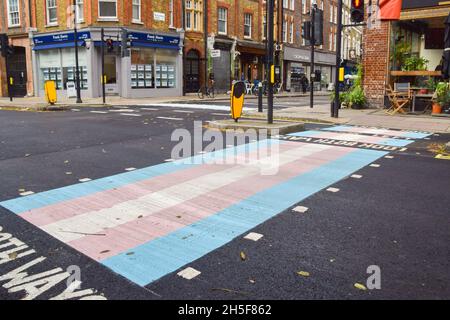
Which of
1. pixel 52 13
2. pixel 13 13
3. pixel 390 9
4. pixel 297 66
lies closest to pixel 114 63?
pixel 52 13

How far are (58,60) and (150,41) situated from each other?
6.57 m

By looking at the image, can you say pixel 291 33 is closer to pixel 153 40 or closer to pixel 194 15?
pixel 194 15

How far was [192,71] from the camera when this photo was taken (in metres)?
33.2

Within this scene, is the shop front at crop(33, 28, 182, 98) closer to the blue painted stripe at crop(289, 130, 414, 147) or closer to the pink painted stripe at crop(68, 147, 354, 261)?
the blue painted stripe at crop(289, 130, 414, 147)

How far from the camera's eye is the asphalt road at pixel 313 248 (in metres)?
2.84

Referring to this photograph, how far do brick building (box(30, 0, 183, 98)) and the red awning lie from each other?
1632 cm

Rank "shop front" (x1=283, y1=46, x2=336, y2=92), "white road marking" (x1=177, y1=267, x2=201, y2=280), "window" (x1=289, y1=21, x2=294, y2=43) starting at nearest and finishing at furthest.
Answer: "white road marking" (x1=177, y1=267, x2=201, y2=280) → "shop front" (x1=283, y1=46, x2=336, y2=92) → "window" (x1=289, y1=21, x2=294, y2=43)

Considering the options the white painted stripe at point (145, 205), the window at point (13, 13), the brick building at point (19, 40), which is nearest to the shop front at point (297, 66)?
the brick building at point (19, 40)

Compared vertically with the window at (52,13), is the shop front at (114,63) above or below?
below

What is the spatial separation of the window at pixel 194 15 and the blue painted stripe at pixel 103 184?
87.5 ft

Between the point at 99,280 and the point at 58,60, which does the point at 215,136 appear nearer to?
the point at 99,280

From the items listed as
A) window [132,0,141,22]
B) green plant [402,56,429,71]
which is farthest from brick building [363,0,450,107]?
window [132,0,141,22]

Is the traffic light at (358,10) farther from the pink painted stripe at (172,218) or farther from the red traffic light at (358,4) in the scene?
the pink painted stripe at (172,218)

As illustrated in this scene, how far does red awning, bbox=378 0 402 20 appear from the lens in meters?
15.1
